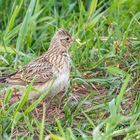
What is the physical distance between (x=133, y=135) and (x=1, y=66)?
247cm

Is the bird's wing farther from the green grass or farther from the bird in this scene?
the green grass

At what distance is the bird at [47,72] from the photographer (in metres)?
7.51

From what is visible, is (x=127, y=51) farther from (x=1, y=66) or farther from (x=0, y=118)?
(x=0, y=118)

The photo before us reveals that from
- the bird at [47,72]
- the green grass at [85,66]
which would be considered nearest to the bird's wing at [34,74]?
the bird at [47,72]

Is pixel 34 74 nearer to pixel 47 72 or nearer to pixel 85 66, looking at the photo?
pixel 47 72

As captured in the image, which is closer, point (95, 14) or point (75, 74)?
point (75, 74)

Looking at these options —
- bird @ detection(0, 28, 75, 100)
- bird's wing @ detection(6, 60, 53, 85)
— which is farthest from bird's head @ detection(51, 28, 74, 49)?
bird's wing @ detection(6, 60, 53, 85)

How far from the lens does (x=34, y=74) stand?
7.75m

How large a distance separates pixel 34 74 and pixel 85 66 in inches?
32.0

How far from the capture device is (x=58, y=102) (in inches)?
302

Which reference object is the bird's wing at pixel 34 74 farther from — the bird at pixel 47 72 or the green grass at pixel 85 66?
the green grass at pixel 85 66

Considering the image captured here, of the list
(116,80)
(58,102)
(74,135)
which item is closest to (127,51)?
(116,80)

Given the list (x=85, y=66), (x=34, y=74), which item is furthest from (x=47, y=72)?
(x=85, y=66)

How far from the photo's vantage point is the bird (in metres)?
7.51
